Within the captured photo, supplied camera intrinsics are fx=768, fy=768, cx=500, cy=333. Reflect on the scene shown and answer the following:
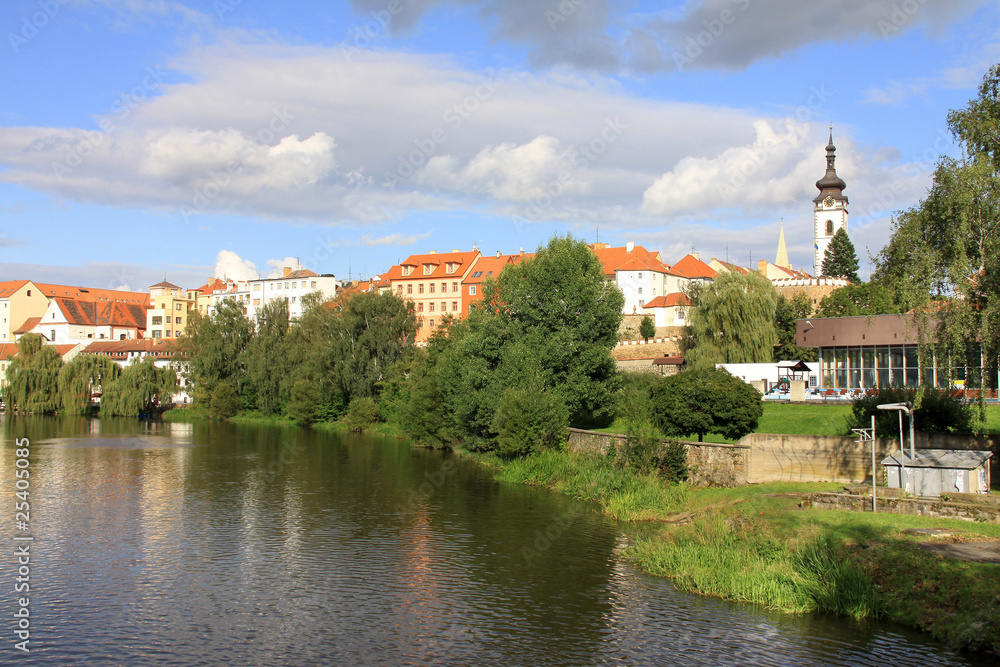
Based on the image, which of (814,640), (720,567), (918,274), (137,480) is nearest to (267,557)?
(720,567)

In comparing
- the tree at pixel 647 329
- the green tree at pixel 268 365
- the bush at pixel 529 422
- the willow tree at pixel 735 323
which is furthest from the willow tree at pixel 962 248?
the green tree at pixel 268 365

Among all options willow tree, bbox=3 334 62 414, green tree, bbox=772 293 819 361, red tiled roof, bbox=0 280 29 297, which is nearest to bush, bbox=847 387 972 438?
green tree, bbox=772 293 819 361

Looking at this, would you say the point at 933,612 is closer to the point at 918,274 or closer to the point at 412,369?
the point at 918,274

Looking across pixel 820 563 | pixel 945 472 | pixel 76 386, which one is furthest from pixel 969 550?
pixel 76 386

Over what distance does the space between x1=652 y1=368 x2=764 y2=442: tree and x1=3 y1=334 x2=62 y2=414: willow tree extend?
66256 mm

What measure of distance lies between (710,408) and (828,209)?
302ft

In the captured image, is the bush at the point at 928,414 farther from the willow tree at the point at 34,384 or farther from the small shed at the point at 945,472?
the willow tree at the point at 34,384

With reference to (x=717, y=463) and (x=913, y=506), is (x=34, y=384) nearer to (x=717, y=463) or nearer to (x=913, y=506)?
(x=717, y=463)

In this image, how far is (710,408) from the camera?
29.8m

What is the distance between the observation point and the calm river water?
14648mm

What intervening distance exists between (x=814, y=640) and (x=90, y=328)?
12282 cm

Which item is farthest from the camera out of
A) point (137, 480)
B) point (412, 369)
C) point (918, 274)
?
point (412, 369)

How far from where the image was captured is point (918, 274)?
20578 mm

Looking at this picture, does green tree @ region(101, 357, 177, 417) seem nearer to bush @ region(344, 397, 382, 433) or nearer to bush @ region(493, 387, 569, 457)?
bush @ region(344, 397, 382, 433)
